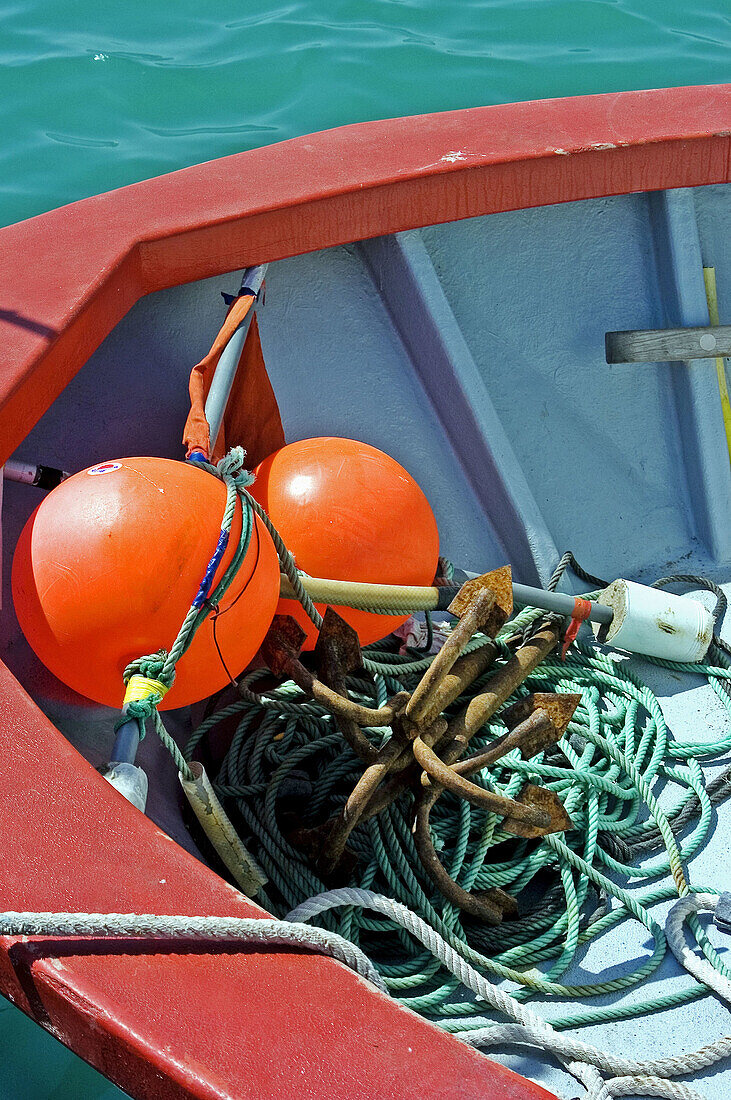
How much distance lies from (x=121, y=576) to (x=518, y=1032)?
94cm

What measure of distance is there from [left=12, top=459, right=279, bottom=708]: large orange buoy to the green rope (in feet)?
1.24

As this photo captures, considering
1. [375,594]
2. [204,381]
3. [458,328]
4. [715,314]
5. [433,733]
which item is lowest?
[433,733]

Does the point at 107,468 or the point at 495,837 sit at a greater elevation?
the point at 107,468

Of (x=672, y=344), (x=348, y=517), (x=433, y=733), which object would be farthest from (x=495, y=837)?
(x=672, y=344)

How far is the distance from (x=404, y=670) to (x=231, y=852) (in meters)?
0.56

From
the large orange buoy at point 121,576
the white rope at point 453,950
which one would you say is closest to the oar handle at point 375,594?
the large orange buoy at point 121,576

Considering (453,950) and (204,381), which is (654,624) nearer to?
(453,950)

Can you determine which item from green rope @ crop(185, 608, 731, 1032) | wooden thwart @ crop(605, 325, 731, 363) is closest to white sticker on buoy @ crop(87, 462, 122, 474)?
green rope @ crop(185, 608, 731, 1032)

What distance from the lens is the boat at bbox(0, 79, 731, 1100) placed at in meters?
2.11

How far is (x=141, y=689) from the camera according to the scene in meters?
1.56

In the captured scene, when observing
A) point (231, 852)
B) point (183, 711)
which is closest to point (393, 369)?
point (183, 711)

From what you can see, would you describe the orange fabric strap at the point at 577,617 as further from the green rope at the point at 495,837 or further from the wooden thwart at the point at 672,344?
the wooden thwart at the point at 672,344

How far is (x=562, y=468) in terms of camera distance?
281 cm

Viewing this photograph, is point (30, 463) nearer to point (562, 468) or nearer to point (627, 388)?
point (562, 468)
